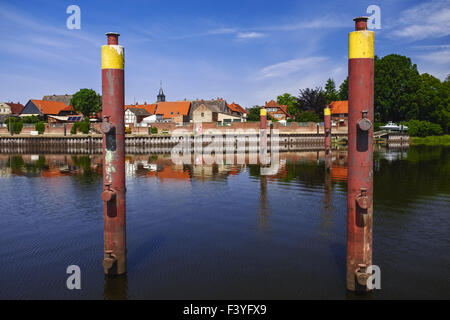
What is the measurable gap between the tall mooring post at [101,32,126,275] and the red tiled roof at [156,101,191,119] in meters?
94.4

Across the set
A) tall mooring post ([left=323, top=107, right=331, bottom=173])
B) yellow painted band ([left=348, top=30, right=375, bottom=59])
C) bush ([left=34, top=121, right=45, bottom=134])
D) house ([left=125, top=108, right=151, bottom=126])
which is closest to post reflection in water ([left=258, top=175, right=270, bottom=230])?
yellow painted band ([left=348, top=30, right=375, bottom=59])

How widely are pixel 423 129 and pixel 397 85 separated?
12.0m

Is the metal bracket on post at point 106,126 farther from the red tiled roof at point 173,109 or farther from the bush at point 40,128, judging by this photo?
the red tiled roof at point 173,109

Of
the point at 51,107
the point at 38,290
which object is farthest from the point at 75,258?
the point at 51,107

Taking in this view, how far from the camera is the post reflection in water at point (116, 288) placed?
822 centimetres

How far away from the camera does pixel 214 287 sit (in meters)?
8.53

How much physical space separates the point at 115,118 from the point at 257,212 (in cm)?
898

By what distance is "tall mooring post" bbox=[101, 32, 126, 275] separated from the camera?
8.18 m

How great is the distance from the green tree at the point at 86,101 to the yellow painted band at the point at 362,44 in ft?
345

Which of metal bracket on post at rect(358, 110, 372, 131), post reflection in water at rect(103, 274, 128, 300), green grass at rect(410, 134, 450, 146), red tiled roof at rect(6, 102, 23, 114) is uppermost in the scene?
red tiled roof at rect(6, 102, 23, 114)

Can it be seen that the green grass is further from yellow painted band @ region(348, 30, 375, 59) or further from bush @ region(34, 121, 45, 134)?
yellow painted band @ region(348, 30, 375, 59)

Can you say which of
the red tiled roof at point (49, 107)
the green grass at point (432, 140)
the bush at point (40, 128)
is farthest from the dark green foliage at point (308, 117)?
the red tiled roof at point (49, 107)

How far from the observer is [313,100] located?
9538 centimetres
